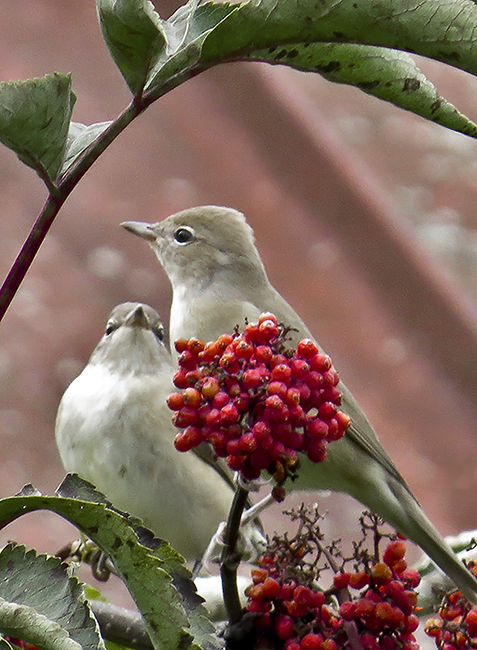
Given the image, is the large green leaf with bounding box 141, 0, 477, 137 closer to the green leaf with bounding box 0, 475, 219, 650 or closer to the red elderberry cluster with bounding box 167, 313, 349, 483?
the red elderberry cluster with bounding box 167, 313, 349, 483

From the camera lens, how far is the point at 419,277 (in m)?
2.16

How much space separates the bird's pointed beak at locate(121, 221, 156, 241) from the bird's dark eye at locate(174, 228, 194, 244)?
0.19 ft

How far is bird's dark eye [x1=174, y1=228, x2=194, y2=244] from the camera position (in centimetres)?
197

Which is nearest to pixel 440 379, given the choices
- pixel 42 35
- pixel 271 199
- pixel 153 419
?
pixel 271 199

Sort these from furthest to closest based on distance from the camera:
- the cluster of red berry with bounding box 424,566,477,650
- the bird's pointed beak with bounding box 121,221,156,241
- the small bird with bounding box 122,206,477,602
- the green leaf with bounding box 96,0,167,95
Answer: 1. the bird's pointed beak with bounding box 121,221,156,241
2. the small bird with bounding box 122,206,477,602
3. the cluster of red berry with bounding box 424,566,477,650
4. the green leaf with bounding box 96,0,167,95

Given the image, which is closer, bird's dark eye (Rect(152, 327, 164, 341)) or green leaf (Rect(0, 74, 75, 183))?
green leaf (Rect(0, 74, 75, 183))

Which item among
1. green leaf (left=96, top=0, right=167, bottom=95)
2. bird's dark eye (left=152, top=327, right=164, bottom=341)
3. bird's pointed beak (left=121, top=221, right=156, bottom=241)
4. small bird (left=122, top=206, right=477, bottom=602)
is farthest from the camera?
bird's dark eye (left=152, top=327, right=164, bottom=341)

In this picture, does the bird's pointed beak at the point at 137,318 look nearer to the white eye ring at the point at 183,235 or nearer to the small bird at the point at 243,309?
the small bird at the point at 243,309

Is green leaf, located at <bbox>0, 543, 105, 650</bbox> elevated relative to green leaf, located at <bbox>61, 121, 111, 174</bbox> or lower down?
lower down

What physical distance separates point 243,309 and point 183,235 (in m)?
0.23

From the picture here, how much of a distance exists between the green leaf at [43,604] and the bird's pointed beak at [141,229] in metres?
1.18

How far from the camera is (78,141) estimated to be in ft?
2.69

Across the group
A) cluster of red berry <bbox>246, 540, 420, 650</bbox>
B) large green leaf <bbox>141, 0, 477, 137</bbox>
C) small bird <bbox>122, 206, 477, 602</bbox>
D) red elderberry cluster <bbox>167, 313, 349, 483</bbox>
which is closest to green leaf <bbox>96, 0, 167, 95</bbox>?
large green leaf <bbox>141, 0, 477, 137</bbox>

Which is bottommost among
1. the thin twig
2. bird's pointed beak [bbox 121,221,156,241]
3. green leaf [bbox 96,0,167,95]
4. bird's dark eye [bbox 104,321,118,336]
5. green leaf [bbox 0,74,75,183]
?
the thin twig
